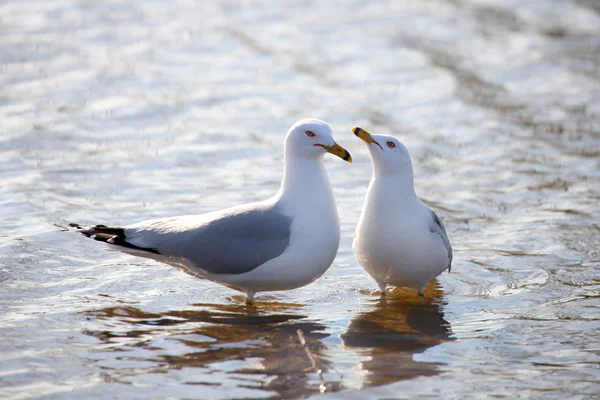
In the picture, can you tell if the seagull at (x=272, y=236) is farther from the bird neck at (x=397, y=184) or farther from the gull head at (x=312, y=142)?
the bird neck at (x=397, y=184)

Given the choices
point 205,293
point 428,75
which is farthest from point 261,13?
point 205,293

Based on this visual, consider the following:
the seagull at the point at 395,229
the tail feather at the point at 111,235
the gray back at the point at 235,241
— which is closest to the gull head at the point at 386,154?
the seagull at the point at 395,229

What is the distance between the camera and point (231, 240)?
712cm

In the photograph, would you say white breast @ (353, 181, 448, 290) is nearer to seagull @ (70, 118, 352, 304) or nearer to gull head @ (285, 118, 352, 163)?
seagull @ (70, 118, 352, 304)

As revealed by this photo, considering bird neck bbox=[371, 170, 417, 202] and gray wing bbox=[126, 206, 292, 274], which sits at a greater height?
bird neck bbox=[371, 170, 417, 202]

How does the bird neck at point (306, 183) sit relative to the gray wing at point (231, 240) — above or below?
above

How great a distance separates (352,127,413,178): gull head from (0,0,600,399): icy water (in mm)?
1031

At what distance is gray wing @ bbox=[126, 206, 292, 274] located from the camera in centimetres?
700

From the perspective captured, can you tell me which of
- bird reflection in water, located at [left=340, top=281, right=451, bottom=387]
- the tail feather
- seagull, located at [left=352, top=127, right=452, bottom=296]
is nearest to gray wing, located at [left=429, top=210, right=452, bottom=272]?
seagull, located at [left=352, top=127, right=452, bottom=296]

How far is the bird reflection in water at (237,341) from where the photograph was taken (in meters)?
5.90

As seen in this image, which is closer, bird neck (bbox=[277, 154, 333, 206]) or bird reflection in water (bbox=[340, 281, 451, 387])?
bird reflection in water (bbox=[340, 281, 451, 387])

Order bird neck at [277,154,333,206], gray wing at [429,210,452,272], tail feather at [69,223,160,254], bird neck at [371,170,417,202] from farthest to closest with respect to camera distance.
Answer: gray wing at [429,210,452,272]
bird neck at [371,170,417,202]
tail feather at [69,223,160,254]
bird neck at [277,154,333,206]

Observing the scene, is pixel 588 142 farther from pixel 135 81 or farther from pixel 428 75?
pixel 135 81

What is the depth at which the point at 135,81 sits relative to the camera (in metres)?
14.1
